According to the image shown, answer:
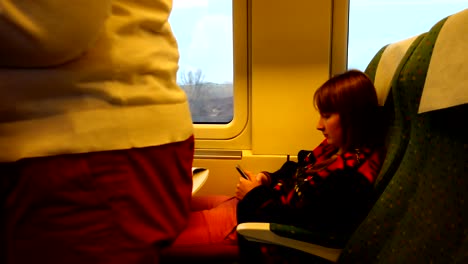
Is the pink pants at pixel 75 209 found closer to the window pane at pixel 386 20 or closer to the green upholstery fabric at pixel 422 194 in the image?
the green upholstery fabric at pixel 422 194

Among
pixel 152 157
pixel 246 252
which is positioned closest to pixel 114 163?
pixel 152 157

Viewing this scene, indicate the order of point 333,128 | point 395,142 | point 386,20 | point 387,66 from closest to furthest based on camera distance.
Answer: point 395,142 < point 387,66 < point 333,128 < point 386,20

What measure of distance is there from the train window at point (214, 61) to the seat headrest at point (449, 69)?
111 centimetres

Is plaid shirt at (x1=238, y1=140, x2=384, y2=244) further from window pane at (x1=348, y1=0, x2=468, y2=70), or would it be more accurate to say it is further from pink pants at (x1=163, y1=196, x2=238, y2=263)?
window pane at (x1=348, y1=0, x2=468, y2=70)

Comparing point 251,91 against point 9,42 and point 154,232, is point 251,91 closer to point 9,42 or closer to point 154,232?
point 154,232

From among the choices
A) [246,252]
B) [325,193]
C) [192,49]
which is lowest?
[246,252]

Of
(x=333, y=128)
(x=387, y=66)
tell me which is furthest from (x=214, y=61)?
(x=387, y=66)

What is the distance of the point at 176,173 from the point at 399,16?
1.33 meters

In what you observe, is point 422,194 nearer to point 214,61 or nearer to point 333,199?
point 333,199

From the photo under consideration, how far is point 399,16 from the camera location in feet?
5.30

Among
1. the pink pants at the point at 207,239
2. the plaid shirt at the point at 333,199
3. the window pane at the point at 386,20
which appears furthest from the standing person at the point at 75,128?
the window pane at the point at 386,20

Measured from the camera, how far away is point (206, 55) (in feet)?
5.99

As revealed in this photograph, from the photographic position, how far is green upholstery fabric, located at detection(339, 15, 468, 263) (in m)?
0.66

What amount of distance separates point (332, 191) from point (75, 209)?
2.06 ft
